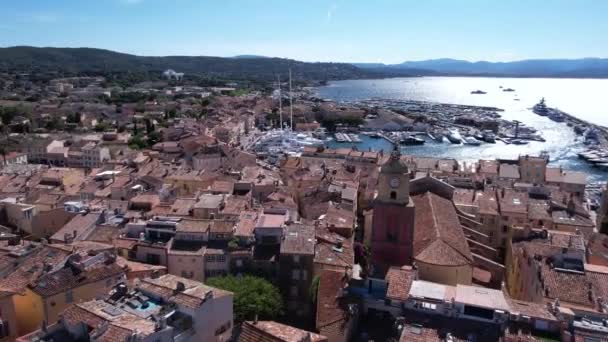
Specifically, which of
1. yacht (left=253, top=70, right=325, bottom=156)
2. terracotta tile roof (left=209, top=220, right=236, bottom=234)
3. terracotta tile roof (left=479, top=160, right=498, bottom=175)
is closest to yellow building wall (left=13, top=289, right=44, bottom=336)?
terracotta tile roof (left=209, top=220, right=236, bottom=234)

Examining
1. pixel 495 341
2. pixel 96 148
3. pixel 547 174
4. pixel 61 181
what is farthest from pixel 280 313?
pixel 96 148

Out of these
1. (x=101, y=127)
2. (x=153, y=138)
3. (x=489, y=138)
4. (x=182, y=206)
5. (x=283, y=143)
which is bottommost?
(x=489, y=138)

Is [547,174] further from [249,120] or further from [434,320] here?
[249,120]

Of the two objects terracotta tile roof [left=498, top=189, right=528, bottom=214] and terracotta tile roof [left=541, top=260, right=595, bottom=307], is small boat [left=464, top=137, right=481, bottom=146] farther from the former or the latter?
terracotta tile roof [left=541, top=260, right=595, bottom=307]

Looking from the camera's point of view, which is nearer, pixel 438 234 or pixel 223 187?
pixel 438 234

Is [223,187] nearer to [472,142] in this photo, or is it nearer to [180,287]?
[180,287]

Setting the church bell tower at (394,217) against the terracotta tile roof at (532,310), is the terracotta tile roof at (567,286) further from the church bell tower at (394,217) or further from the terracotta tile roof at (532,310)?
the church bell tower at (394,217)

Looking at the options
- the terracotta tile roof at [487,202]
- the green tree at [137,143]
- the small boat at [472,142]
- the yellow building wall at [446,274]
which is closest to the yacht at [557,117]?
the small boat at [472,142]

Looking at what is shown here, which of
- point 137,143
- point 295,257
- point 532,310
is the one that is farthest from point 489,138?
point 532,310
